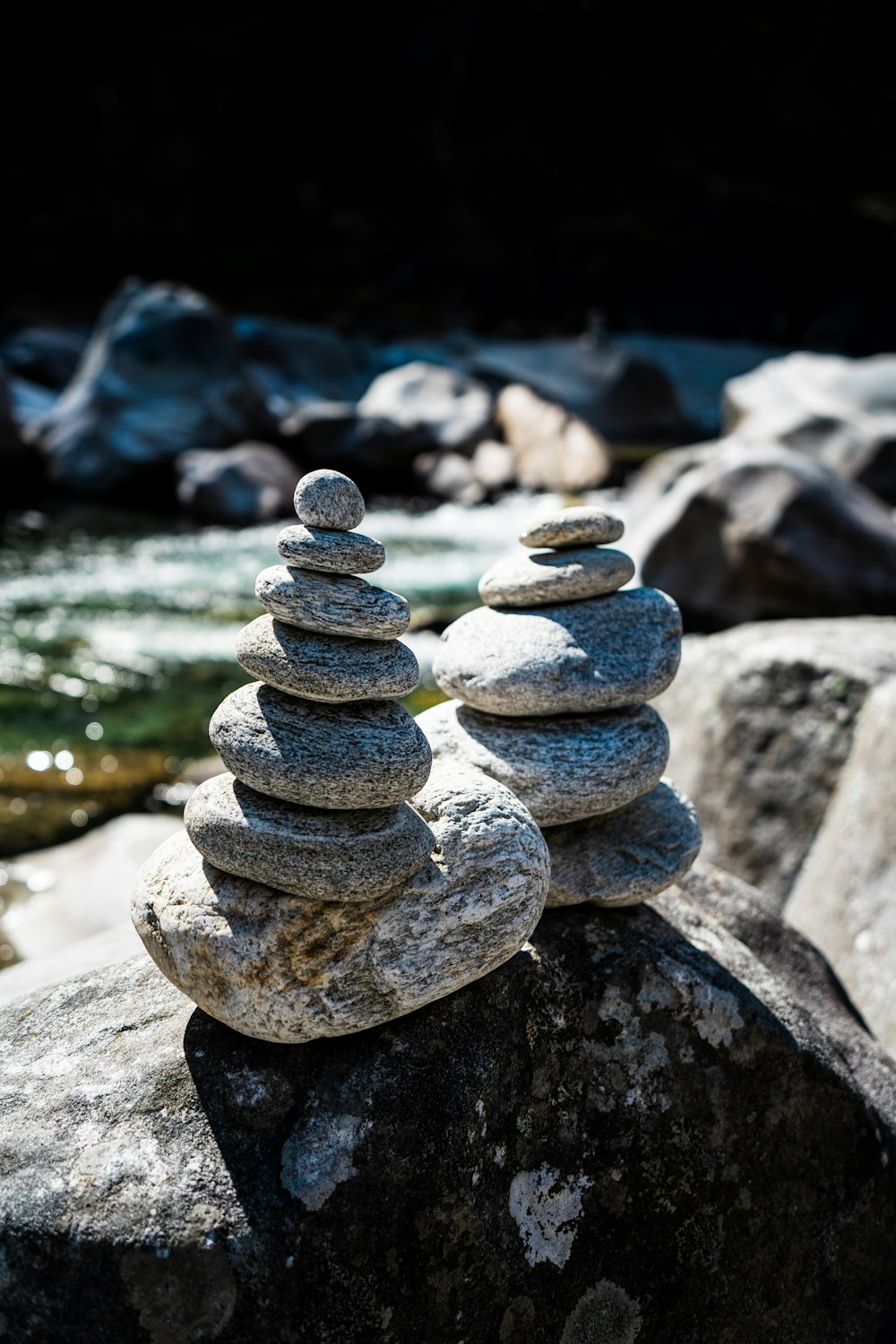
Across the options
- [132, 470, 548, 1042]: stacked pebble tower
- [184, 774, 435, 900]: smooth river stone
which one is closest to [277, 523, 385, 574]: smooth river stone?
[132, 470, 548, 1042]: stacked pebble tower

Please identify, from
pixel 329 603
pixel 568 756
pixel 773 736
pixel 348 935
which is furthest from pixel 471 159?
pixel 348 935

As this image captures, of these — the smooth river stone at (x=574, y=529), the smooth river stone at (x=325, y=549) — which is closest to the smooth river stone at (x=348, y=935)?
the smooth river stone at (x=325, y=549)

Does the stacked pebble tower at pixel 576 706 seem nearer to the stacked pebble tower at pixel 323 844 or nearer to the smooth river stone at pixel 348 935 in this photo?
the smooth river stone at pixel 348 935

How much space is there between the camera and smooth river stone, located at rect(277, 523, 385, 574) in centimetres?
244

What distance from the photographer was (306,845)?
2.43 meters

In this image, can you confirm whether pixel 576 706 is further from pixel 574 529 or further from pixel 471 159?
pixel 471 159

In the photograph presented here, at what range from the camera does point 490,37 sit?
33.4 meters

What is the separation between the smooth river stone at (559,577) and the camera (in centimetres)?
314

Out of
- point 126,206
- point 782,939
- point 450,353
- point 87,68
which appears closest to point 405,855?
point 782,939

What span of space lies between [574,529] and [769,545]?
5328 millimetres

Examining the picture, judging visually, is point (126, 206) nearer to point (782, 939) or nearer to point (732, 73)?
point (732, 73)

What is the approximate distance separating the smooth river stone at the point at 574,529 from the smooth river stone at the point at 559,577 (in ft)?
0.12

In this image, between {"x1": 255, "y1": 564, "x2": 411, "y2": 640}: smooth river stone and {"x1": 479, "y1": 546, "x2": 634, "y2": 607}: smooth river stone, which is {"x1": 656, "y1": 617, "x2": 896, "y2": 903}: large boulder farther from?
{"x1": 255, "y1": 564, "x2": 411, "y2": 640}: smooth river stone

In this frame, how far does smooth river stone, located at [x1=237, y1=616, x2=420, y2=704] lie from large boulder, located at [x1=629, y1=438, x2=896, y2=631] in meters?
6.14
